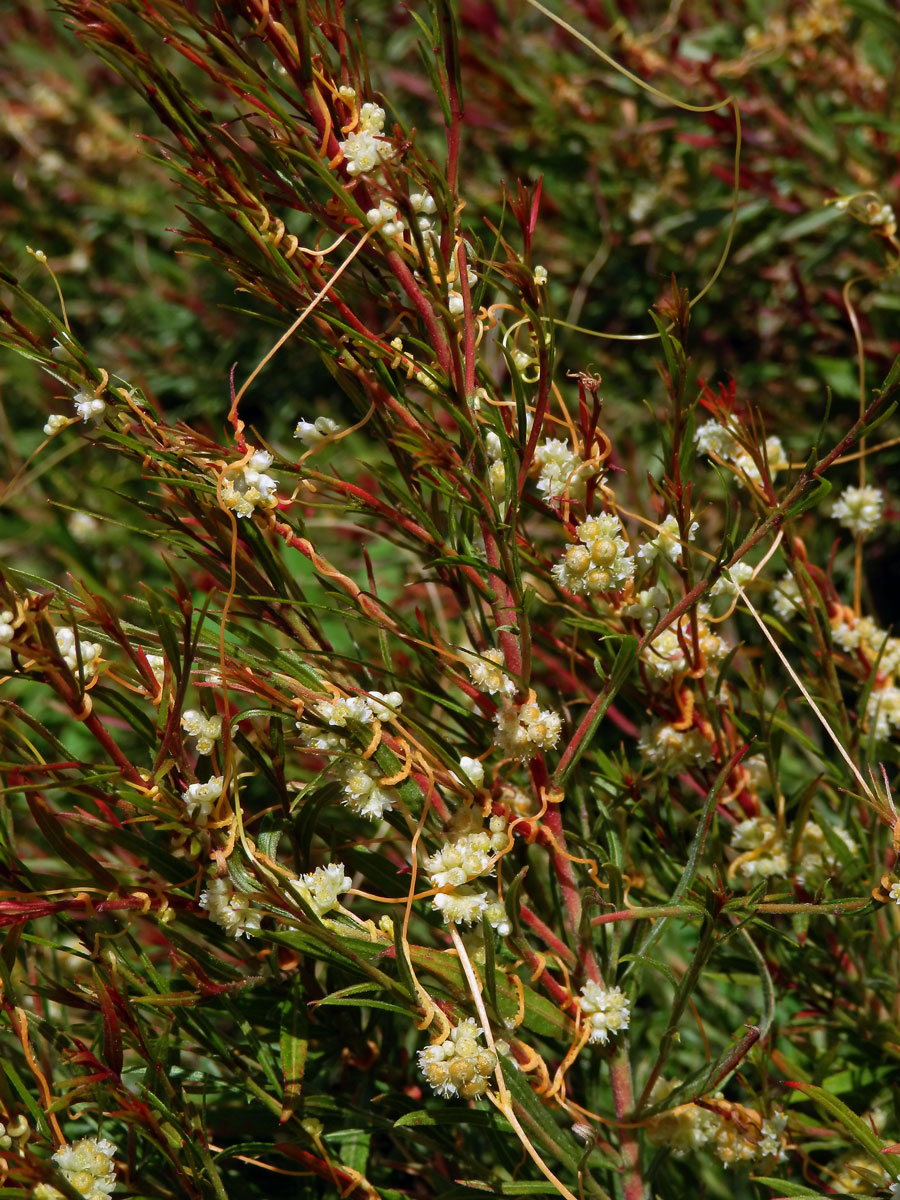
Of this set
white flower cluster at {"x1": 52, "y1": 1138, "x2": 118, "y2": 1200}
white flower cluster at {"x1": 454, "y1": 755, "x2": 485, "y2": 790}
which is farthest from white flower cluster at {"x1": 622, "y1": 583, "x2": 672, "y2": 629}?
white flower cluster at {"x1": 52, "y1": 1138, "x2": 118, "y2": 1200}

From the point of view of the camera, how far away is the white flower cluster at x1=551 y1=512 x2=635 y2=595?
44 cm

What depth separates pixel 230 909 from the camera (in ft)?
1.41

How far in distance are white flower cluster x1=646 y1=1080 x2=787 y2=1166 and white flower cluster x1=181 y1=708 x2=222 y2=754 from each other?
27cm

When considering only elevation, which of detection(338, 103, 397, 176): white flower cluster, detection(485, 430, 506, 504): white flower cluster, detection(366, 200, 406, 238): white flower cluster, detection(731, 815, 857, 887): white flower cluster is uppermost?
detection(338, 103, 397, 176): white flower cluster

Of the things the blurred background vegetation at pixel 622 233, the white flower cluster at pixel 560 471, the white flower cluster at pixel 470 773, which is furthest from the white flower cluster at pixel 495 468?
the blurred background vegetation at pixel 622 233

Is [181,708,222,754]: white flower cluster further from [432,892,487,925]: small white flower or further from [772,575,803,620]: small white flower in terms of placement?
[772,575,803,620]: small white flower

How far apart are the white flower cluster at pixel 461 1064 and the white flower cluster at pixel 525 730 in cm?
11

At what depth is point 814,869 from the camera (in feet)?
1.81

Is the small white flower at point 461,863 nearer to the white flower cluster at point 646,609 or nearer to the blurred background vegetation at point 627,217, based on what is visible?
the white flower cluster at point 646,609

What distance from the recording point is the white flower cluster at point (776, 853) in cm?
54

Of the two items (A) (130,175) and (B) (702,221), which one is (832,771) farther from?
(A) (130,175)

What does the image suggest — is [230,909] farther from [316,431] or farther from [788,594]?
[788,594]

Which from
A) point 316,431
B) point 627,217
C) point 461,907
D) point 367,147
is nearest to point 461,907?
point 461,907

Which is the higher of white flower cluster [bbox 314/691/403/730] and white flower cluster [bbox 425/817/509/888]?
white flower cluster [bbox 314/691/403/730]
